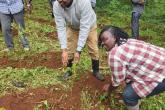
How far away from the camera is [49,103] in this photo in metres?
5.78

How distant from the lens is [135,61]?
4793 mm

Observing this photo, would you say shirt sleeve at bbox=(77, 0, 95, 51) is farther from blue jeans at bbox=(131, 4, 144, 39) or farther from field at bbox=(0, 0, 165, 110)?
blue jeans at bbox=(131, 4, 144, 39)

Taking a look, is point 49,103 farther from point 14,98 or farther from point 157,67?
point 157,67

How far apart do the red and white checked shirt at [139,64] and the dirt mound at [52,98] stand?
42.1 inches

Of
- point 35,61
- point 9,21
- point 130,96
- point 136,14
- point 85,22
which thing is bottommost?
point 35,61

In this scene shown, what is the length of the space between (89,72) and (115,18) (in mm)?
7399

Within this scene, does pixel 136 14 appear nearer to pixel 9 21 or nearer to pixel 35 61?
pixel 35 61

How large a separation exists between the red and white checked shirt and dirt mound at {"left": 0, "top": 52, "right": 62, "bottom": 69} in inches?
106

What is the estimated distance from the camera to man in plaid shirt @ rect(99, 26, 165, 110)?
474cm

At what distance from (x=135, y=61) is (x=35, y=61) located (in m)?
3.39

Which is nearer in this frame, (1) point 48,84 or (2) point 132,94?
(2) point 132,94

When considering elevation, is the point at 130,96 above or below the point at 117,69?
below

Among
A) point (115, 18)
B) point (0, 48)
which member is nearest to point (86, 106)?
point (0, 48)

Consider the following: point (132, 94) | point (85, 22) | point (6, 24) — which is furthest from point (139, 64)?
point (6, 24)
